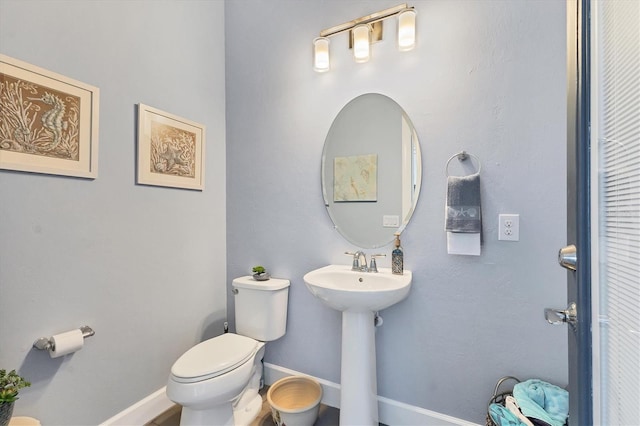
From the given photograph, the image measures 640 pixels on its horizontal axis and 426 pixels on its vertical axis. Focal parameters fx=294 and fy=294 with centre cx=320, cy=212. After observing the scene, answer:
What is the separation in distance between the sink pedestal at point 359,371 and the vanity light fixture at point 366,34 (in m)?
1.39

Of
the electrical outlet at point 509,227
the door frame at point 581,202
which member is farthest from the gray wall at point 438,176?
the door frame at point 581,202

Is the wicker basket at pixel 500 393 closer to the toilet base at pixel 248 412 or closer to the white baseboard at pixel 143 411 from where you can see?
the toilet base at pixel 248 412

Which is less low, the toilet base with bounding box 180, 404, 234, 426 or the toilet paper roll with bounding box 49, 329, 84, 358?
the toilet paper roll with bounding box 49, 329, 84, 358

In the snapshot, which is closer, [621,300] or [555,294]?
[621,300]

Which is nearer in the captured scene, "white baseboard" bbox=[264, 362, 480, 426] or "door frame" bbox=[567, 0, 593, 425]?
"door frame" bbox=[567, 0, 593, 425]

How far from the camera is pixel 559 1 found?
4.15 ft

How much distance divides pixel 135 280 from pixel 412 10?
2.02 metres

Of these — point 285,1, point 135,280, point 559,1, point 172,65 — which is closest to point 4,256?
point 135,280

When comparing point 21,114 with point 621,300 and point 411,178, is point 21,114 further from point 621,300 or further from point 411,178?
point 621,300

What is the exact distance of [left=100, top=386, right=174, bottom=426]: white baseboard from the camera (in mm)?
1499

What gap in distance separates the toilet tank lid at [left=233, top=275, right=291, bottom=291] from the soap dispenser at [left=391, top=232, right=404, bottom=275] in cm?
70

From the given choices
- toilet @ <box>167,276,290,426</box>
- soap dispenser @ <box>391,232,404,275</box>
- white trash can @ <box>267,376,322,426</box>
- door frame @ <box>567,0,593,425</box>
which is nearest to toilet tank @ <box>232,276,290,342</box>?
toilet @ <box>167,276,290,426</box>

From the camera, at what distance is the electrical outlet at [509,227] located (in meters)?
1.34

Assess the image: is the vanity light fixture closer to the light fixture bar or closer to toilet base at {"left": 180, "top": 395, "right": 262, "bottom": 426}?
the light fixture bar
